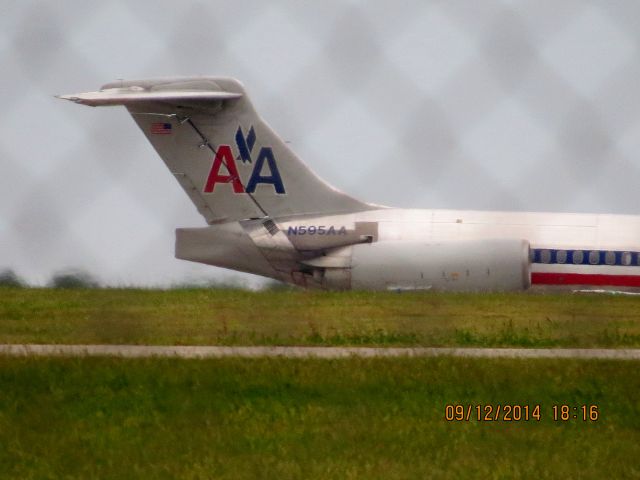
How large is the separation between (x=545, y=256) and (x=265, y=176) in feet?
18.6

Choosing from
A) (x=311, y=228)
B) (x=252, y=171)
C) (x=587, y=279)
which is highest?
(x=252, y=171)

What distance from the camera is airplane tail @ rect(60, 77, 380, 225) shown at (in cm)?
2438

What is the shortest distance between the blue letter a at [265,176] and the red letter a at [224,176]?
9.5 inches

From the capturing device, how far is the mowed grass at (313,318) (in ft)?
44.5

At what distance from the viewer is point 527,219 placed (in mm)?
24141

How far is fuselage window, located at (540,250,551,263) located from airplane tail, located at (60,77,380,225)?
141 inches

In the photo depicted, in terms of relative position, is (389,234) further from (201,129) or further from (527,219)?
(201,129)

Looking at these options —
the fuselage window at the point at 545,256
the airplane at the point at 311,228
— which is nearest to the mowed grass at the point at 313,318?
the airplane at the point at 311,228

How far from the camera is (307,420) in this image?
28.0ft

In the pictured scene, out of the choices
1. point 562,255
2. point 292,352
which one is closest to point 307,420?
point 292,352

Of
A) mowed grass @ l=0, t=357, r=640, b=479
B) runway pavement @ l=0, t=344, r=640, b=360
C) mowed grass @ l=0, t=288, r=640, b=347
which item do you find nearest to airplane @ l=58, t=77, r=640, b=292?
mowed grass @ l=0, t=288, r=640, b=347

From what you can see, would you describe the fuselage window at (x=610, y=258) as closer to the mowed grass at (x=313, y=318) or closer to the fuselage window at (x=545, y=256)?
the fuselage window at (x=545, y=256)

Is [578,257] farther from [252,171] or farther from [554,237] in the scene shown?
[252,171]

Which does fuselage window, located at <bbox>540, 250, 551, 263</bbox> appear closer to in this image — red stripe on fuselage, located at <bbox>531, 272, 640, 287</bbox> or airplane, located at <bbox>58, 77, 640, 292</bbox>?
airplane, located at <bbox>58, 77, 640, 292</bbox>
